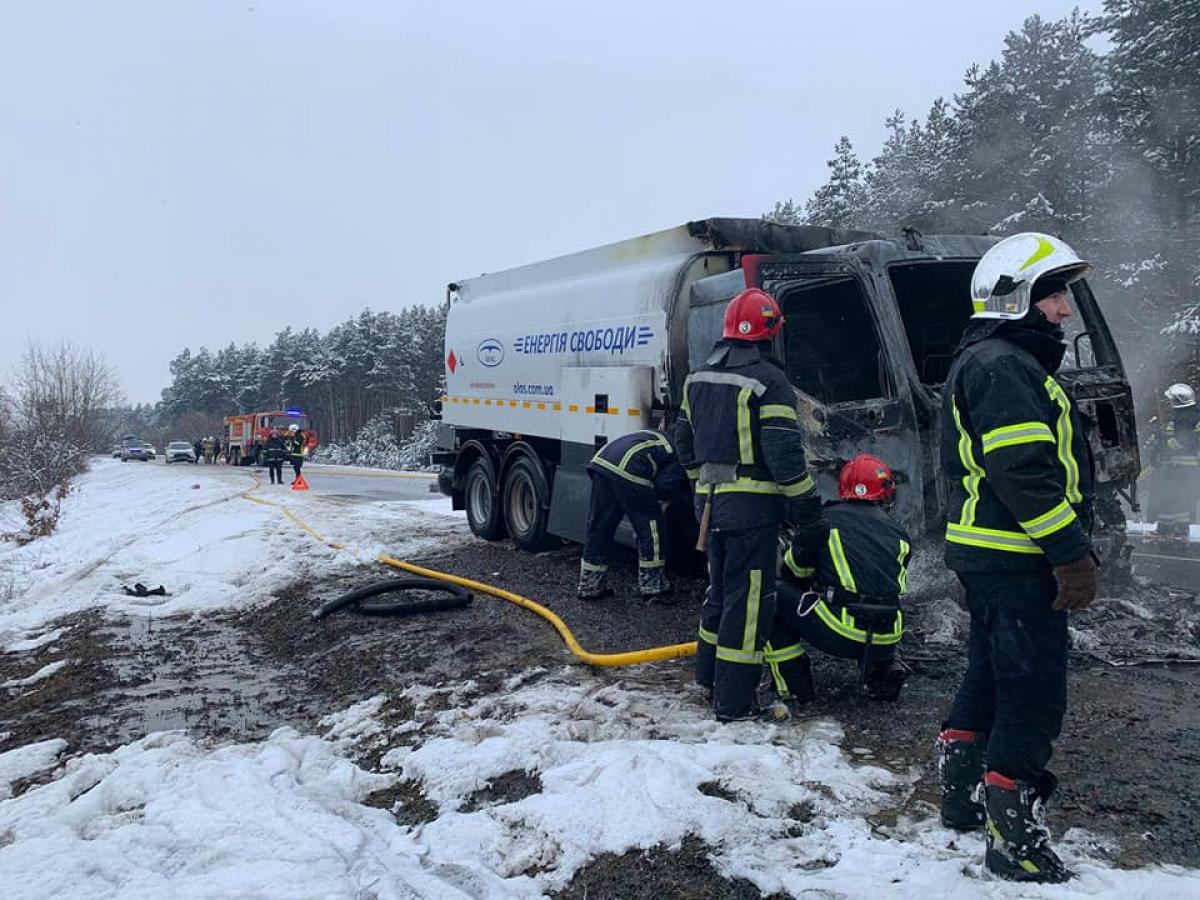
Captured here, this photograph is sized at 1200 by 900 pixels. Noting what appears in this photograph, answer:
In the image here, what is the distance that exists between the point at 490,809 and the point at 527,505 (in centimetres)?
624

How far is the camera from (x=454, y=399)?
1073cm

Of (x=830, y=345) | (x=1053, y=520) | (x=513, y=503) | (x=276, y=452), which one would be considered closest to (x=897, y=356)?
(x=830, y=345)

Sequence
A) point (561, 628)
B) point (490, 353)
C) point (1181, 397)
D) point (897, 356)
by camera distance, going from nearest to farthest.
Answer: point (897, 356), point (561, 628), point (490, 353), point (1181, 397)

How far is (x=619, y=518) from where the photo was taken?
6.74 m

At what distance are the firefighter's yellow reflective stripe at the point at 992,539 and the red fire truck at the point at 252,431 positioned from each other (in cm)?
3804

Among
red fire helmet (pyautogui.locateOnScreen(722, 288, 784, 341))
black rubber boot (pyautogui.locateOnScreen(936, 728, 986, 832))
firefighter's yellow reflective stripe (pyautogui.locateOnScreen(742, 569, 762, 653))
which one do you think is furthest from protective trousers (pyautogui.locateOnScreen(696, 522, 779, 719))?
black rubber boot (pyautogui.locateOnScreen(936, 728, 986, 832))

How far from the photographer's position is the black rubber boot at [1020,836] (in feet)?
8.35

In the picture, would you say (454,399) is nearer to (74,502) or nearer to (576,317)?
(576,317)

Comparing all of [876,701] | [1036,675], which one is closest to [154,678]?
[876,701]

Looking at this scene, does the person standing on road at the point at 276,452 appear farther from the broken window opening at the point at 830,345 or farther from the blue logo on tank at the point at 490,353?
the broken window opening at the point at 830,345

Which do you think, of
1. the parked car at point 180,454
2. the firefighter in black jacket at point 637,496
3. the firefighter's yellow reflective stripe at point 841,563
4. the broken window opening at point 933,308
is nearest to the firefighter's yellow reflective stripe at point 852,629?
the firefighter's yellow reflective stripe at point 841,563

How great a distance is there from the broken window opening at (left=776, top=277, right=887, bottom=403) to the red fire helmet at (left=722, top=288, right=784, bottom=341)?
1.62 m

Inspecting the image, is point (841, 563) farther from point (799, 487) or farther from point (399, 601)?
point (399, 601)

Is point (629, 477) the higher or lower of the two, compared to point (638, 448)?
lower
